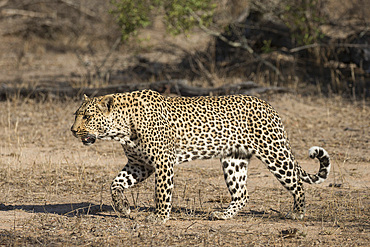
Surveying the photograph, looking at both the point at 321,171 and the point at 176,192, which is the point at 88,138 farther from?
the point at 321,171

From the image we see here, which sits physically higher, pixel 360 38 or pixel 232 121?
pixel 360 38

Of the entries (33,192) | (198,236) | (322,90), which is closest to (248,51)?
(322,90)

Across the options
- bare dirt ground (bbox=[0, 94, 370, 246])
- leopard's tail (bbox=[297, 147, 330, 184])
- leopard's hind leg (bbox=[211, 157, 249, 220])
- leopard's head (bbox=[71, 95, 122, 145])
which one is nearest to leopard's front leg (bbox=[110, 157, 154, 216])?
bare dirt ground (bbox=[0, 94, 370, 246])

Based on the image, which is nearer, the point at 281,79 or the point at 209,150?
the point at 209,150

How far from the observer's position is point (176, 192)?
8477 mm

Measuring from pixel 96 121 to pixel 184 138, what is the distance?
104 cm

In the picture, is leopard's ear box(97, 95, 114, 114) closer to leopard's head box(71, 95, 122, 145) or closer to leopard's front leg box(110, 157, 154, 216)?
leopard's head box(71, 95, 122, 145)

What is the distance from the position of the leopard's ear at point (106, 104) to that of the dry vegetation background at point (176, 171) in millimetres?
1114

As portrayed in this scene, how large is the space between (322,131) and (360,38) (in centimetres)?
432

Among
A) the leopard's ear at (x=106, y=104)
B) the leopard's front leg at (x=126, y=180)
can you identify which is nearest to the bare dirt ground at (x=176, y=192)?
the leopard's front leg at (x=126, y=180)

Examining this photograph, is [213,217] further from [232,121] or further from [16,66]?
[16,66]

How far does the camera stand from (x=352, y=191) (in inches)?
335

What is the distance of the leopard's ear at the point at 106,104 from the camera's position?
662cm

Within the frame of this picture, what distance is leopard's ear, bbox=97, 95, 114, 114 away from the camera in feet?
21.7
